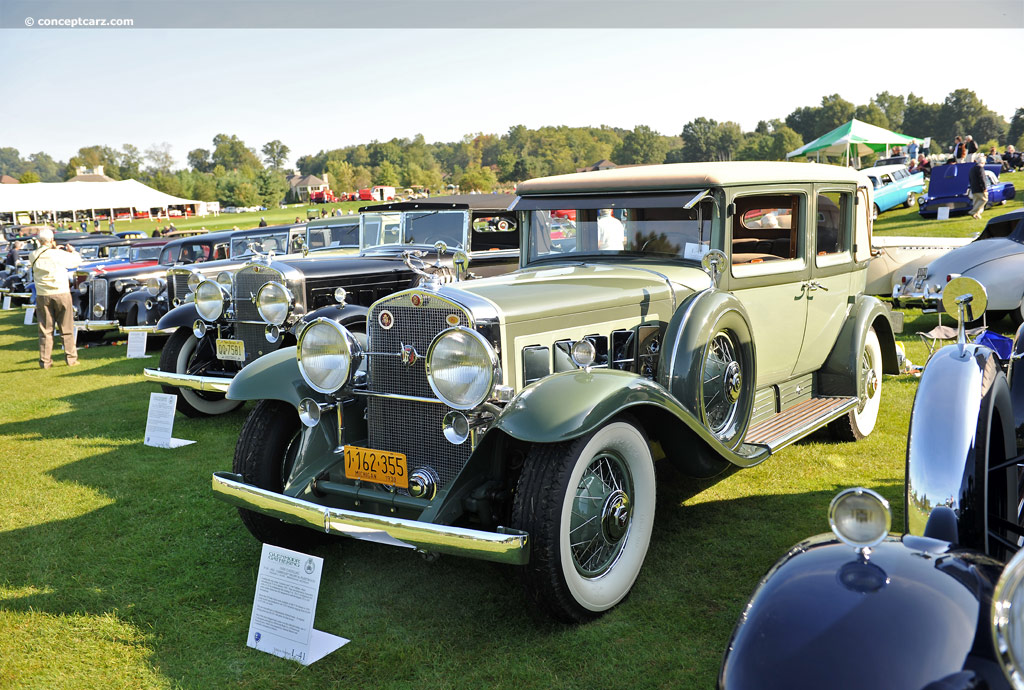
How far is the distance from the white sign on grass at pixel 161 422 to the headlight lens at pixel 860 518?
5.59 meters

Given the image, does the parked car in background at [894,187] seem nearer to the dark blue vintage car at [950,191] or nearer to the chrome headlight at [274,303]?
the dark blue vintage car at [950,191]

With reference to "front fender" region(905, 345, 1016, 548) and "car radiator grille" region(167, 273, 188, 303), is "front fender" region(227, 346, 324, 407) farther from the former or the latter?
"car radiator grille" region(167, 273, 188, 303)

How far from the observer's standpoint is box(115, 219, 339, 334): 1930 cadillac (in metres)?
9.44

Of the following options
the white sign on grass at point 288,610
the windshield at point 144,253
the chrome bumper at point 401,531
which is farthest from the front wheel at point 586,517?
the windshield at point 144,253

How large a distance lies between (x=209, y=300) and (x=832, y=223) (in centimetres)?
522

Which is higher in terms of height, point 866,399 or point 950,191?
point 950,191

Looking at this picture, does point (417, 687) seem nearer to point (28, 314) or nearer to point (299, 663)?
point (299, 663)

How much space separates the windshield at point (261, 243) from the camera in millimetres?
11742

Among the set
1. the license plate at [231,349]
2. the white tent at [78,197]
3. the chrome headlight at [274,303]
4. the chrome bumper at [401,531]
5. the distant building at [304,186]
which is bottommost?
the chrome bumper at [401,531]

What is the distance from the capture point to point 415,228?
27.2ft

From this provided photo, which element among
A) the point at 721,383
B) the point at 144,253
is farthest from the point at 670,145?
the point at 721,383

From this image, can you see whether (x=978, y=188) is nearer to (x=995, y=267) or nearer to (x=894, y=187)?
(x=894, y=187)

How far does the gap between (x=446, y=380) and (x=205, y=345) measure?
15.0 ft

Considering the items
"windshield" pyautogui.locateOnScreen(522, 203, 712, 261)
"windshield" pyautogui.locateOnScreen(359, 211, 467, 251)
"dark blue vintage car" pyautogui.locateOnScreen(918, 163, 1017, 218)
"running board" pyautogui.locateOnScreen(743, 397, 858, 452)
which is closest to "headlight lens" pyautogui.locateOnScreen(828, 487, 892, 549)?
"running board" pyautogui.locateOnScreen(743, 397, 858, 452)
